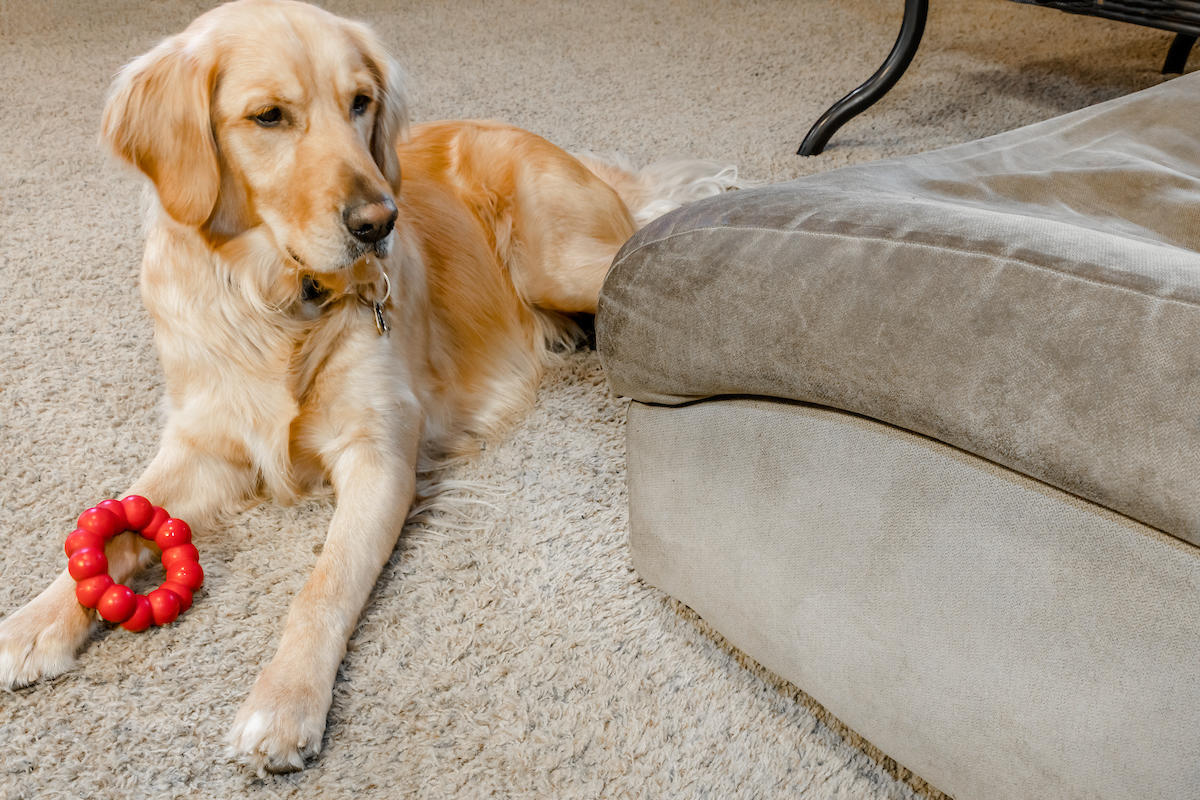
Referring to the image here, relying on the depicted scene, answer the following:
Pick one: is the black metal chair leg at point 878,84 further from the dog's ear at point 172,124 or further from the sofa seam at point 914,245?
the dog's ear at point 172,124

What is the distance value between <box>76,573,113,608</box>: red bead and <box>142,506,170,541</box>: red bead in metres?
0.14

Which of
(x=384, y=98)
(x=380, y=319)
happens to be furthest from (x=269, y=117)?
(x=380, y=319)

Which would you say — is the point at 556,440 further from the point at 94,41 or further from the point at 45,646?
→ the point at 94,41

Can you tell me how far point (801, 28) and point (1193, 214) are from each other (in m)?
3.07

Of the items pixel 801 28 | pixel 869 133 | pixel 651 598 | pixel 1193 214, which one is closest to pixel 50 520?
pixel 651 598

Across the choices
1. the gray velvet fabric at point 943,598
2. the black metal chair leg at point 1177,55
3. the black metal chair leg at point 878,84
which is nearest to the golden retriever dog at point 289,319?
the gray velvet fabric at point 943,598

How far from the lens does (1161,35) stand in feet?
13.1

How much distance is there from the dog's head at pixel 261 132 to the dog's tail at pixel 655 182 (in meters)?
1.06

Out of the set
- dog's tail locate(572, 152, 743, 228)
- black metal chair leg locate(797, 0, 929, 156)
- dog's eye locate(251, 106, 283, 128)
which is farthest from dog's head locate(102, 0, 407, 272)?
black metal chair leg locate(797, 0, 929, 156)

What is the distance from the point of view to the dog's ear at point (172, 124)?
1.33 meters

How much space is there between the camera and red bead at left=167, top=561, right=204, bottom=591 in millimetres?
1346

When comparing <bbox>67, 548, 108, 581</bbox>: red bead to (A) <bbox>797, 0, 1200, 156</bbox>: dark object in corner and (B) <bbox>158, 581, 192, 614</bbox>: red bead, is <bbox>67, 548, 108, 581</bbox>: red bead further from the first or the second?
(A) <bbox>797, 0, 1200, 156</bbox>: dark object in corner

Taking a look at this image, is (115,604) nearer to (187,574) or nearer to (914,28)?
(187,574)

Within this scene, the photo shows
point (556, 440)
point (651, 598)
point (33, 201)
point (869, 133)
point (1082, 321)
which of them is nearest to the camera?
point (1082, 321)
